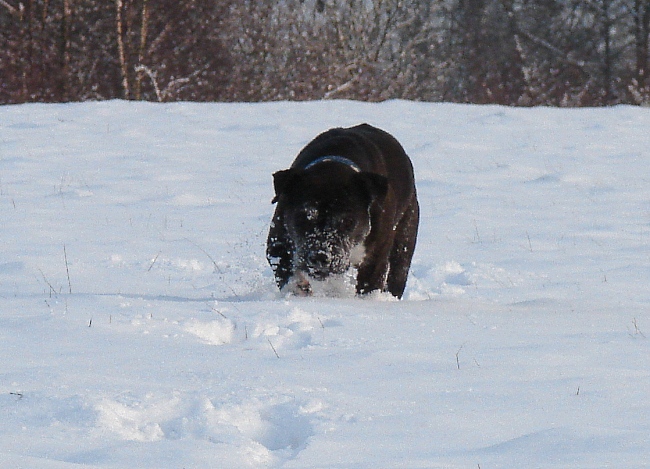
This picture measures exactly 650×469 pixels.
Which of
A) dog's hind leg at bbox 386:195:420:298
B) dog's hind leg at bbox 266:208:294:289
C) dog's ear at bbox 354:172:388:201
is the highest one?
dog's ear at bbox 354:172:388:201

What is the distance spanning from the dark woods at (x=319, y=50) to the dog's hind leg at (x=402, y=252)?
15.8 metres

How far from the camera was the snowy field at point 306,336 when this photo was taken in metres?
2.64

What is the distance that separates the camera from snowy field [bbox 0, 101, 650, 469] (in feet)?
8.66

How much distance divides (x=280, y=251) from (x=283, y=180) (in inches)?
20.0

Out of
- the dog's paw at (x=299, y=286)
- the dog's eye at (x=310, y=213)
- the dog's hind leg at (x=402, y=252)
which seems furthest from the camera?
the dog's hind leg at (x=402, y=252)

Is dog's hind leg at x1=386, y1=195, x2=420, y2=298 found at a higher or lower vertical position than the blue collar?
lower

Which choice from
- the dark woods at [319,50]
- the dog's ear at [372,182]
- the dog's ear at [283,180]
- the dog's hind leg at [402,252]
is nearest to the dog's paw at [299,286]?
the dog's ear at [283,180]

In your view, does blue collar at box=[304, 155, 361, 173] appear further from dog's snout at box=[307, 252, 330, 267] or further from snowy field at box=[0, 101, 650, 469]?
snowy field at box=[0, 101, 650, 469]

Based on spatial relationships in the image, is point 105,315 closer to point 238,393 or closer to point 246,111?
point 238,393

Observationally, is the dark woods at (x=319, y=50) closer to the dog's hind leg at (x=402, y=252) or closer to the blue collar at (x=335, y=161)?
the dog's hind leg at (x=402, y=252)

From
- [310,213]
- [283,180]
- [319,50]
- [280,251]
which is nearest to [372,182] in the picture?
[310,213]

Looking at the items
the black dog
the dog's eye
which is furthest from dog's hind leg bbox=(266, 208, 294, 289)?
the dog's eye

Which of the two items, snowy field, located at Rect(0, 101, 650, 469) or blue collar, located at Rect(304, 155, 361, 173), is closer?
snowy field, located at Rect(0, 101, 650, 469)

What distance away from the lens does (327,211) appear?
5152 millimetres
